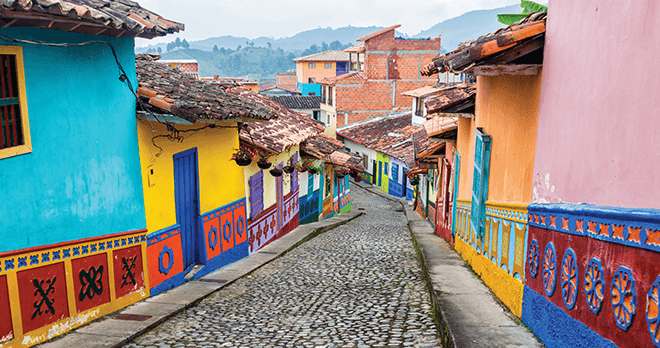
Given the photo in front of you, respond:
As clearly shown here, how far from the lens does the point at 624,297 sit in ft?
11.3

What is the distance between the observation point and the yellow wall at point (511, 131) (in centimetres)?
608

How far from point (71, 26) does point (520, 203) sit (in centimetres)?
535

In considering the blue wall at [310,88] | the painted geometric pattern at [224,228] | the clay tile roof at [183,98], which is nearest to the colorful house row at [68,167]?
the clay tile roof at [183,98]

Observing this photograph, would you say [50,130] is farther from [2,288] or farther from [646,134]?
[646,134]

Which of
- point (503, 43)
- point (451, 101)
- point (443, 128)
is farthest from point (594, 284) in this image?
point (443, 128)

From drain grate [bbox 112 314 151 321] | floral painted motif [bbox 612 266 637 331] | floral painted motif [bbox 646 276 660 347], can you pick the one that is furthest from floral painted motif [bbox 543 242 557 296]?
drain grate [bbox 112 314 151 321]

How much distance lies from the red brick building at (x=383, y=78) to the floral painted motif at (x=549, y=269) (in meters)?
36.4

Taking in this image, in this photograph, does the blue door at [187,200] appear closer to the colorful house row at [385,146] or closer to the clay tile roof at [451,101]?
the clay tile roof at [451,101]

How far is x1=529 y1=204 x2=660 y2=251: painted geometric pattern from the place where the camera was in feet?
10.1

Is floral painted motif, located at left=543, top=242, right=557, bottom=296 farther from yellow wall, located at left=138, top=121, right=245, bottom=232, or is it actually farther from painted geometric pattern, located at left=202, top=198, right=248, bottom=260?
painted geometric pattern, located at left=202, top=198, right=248, bottom=260

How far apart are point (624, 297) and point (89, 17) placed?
5301 millimetres

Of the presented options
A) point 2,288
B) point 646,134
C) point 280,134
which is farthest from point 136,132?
point 280,134

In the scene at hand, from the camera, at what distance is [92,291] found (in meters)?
6.50

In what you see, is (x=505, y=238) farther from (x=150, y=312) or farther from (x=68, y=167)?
(x=68, y=167)
